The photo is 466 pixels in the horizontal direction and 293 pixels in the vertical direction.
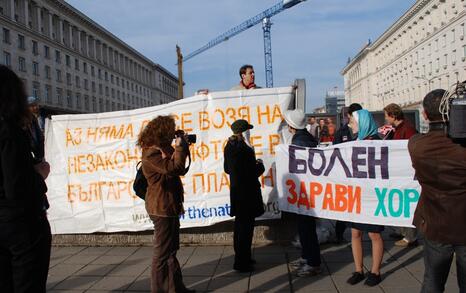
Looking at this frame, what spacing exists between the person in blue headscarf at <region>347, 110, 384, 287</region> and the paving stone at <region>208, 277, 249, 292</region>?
3.70ft

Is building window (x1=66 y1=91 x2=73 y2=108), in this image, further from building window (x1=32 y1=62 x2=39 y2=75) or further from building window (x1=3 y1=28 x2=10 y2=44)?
building window (x1=3 y1=28 x2=10 y2=44)

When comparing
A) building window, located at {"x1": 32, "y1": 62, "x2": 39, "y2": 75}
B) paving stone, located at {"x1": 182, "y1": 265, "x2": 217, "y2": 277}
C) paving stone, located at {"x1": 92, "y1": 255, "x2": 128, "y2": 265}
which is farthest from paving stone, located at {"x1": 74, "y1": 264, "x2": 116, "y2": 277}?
building window, located at {"x1": 32, "y1": 62, "x2": 39, "y2": 75}

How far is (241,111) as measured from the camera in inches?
257

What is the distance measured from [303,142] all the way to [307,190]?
578 mm

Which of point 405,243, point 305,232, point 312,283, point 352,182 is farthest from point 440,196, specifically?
Result: point 405,243

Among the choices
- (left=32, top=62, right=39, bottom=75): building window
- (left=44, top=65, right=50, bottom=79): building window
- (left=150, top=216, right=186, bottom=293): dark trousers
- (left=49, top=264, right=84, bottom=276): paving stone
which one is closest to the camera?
(left=150, top=216, right=186, bottom=293): dark trousers

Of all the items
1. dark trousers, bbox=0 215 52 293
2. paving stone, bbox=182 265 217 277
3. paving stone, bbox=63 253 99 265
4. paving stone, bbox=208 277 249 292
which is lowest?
paving stone, bbox=208 277 249 292

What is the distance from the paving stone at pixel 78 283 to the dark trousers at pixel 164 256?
1169 mm

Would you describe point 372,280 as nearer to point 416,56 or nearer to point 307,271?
point 307,271

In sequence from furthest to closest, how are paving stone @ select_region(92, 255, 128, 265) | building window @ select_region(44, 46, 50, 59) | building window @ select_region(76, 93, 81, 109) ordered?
building window @ select_region(76, 93, 81, 109) → building window @ select_region(44, 46, 50, 59) → paving stone @ select_region(92, 255, 128, 265)

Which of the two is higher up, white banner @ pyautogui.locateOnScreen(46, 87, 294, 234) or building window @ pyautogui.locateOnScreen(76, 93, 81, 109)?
building window @ pyautogui.locateOnScreen(76, 93, 81, 109)

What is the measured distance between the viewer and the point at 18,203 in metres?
2.55

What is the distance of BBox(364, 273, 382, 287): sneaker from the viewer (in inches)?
187

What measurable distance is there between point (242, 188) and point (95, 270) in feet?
6.93
